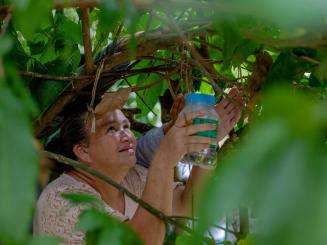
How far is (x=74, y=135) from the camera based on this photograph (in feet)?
6.64

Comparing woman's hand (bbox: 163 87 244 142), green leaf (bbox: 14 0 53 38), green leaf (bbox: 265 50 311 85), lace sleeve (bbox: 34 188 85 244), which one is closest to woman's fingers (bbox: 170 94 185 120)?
woman's hand (bbox: 163 87 244 142)

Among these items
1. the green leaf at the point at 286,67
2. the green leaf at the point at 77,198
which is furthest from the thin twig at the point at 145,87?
the green leaf at the point at 77,198

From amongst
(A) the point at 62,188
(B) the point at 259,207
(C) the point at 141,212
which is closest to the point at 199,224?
(B) the point at 259,207

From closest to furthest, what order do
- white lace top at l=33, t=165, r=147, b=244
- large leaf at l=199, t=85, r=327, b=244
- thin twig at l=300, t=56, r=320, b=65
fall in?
large leaf at l=199, t=85, r=327, b=244, thin twig at l=300, t=56, r=320, b=65, white lace top at l=33, t=165, r=147, b=244

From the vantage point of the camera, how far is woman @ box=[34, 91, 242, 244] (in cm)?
152

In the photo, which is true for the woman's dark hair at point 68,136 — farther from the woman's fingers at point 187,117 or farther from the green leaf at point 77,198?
the green leaf at point 77,198

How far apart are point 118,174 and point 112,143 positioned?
0.09 meters

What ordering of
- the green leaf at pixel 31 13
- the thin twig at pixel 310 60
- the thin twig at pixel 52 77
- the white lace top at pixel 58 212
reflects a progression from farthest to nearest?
1. the white lace top at pixel 58 212
2. the thin twig at pixel 52 77
3. the thin twig at pixel 310 60
4. the green leaf at pixel 31 13

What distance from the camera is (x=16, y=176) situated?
0.44 metres

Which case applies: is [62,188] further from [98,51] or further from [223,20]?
[223,20]

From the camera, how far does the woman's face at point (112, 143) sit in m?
1.95

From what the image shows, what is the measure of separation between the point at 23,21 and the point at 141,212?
1028mm

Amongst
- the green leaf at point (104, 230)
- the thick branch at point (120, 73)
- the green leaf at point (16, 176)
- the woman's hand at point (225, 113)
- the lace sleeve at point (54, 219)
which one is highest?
the green leaf at point (16, 176)

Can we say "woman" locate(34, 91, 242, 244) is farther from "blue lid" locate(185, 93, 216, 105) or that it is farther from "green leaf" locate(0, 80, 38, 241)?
"green leaf" locate(0, 80, 38, 241)
